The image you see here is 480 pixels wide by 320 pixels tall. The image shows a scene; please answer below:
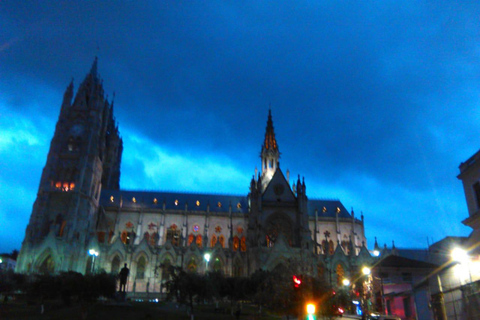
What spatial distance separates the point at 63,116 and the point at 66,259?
27871 mm

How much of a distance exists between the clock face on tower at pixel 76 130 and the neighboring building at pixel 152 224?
102 millimetres

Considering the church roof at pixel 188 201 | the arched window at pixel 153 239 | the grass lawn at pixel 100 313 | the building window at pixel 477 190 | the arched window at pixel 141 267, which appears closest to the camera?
the building window at pixel 477 190

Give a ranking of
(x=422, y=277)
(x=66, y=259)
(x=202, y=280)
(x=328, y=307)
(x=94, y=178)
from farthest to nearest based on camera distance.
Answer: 1. (x=94, y=178)
2. (x=66, y=259)
3. (x=202, y=280)
4. (x=422, y=277)
5. (x=328, y=307)

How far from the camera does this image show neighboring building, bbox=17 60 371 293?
62125 millimetres

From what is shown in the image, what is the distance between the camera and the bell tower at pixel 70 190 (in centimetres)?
6031

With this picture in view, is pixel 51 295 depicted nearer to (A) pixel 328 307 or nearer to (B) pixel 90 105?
(A) pixel 328 307

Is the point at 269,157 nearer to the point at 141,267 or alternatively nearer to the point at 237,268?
the point at 237,268

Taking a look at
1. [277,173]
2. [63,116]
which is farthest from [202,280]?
[63,116]

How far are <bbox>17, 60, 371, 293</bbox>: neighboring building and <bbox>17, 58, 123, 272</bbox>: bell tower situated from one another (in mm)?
160

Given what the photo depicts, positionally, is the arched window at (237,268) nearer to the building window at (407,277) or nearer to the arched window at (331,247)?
the arched window at (331,247)

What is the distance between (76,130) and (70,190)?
41.6ft

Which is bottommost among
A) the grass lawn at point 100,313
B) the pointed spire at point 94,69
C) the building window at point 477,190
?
the grass lawn at point 100,313

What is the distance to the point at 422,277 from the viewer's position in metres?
37.3

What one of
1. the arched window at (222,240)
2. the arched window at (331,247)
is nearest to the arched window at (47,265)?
the arched window at (222,240)
